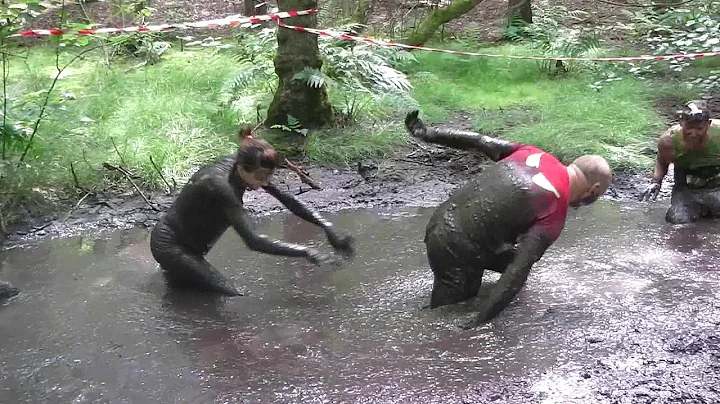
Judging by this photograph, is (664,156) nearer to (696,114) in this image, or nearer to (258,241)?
(696,114)

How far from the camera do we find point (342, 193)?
6.63m

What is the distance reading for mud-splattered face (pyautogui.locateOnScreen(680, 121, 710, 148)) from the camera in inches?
200

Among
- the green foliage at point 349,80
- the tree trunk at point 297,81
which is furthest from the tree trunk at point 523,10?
the tree trunk at point 297,81

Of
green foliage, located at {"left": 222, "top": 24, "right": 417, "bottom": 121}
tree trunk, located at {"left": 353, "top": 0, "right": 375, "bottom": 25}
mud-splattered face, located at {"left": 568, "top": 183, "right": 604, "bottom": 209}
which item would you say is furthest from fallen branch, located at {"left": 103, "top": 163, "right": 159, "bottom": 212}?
tree trunk, located at {"left": 353, "top": 0, "right": 375, "bottom": 25}

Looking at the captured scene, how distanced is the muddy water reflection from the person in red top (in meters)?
0.21

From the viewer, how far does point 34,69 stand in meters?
10.2

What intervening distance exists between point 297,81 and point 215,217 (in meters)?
3.49

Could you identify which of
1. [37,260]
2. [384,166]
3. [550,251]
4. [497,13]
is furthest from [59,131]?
[497,13]

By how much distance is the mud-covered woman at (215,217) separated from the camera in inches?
161

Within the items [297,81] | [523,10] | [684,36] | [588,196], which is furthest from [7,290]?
[523,10]

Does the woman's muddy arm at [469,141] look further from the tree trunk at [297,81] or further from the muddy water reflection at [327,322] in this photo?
the tree trunk at [297,81]

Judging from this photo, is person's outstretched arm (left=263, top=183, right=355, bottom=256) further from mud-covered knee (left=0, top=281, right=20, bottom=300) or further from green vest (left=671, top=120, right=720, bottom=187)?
green vest (left=671, top=120, right=720, bottom=187)

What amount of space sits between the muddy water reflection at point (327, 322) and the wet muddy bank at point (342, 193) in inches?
26.5

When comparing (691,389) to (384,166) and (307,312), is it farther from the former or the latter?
(384,166)
